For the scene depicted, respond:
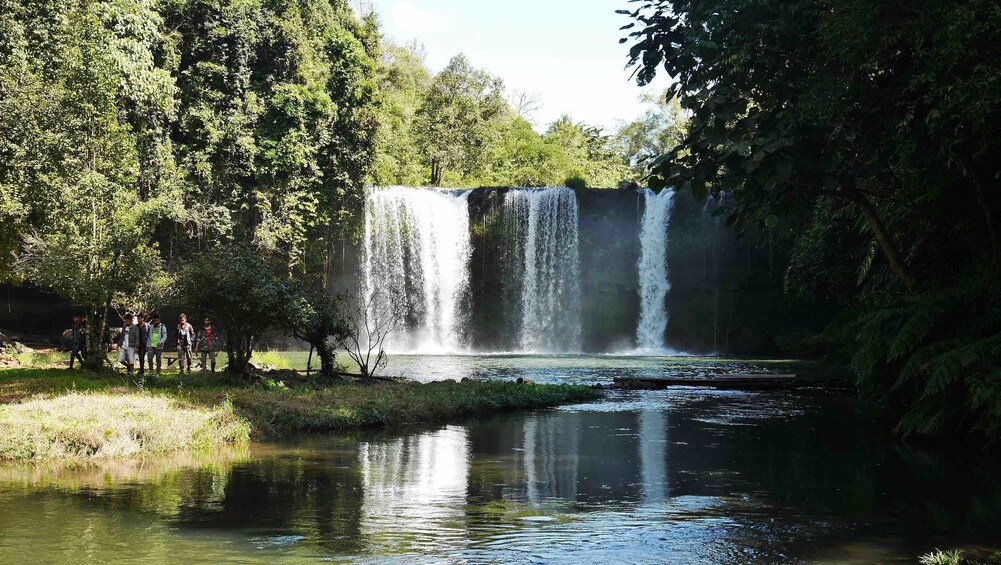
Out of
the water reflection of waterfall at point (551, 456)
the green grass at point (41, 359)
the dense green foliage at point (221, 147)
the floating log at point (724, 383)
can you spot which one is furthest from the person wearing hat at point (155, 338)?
the floating log at point (724, 383)

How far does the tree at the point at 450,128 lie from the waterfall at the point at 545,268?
1496 cm

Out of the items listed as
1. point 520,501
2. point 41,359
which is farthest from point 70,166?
point 520,501

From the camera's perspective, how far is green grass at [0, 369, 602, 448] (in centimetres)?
1494

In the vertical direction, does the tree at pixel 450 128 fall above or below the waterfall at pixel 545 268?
above

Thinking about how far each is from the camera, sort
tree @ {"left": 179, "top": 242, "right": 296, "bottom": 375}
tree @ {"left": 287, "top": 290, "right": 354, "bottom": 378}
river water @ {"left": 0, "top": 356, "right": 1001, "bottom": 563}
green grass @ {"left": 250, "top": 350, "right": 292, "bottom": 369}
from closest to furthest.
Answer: river water @ {"left": 0, "top": 356, "right": 1001, "bottom": 563}
tree @ {"left": 179, "top": 242, "right": 296, "bottom": 375}
tree @ {"left": 287, "top": 290, "right": 354, "bottom": 378}
green grass @ {"left": 250, "top": 350, "right": 292, "bottom": 369}

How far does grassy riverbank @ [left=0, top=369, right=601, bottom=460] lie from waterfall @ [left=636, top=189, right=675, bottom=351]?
24.6m

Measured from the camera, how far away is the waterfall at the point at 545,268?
1799 inches

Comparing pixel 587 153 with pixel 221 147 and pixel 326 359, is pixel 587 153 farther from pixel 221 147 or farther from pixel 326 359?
pixel 326 359

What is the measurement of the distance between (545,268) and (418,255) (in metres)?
6.43

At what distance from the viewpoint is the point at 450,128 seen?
59.4m

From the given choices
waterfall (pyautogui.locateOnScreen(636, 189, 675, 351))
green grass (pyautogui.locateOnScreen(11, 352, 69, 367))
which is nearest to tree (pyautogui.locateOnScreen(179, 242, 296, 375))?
green grass (pyautogui.locateOnScreen(11, 352, 69, 367))

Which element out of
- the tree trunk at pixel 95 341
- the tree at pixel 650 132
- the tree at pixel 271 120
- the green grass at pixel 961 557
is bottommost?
the green grass at pixel 961 557

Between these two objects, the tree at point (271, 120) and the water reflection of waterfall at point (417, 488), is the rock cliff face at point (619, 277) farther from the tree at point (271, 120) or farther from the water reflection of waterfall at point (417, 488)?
the water reflection of waterfall at point (417, 488)

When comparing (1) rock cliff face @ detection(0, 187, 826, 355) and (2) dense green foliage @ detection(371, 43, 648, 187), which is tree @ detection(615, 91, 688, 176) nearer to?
(2) dense green foliage @ detection(371, 43, 648, 187)
